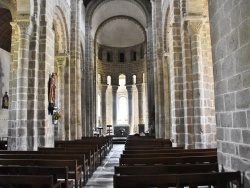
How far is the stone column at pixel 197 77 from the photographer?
836 centimetres

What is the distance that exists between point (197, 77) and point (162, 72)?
6642 mm

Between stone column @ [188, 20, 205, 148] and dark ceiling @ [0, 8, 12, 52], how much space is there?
11.9m

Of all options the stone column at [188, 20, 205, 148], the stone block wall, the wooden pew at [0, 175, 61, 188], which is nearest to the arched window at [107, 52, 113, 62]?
the stone block wall

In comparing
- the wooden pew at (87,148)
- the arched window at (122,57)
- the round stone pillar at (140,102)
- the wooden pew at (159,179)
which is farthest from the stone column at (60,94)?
the arched window at (122,57)

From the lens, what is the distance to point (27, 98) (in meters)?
9.50

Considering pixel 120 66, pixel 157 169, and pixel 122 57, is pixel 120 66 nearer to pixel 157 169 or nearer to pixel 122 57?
pixel 122 57

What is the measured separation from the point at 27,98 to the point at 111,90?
2149 centimetres

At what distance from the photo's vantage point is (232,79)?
4250mm

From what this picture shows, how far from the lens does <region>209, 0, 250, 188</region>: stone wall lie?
3.82 m

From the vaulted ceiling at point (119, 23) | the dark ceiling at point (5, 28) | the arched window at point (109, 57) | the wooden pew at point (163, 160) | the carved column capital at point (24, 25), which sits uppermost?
the vaulted ceiling at point (119, 23)

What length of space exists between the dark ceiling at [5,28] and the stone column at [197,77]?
11.9 metres

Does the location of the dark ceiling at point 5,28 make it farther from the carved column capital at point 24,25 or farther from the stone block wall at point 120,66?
the stone block wall at point 120,66

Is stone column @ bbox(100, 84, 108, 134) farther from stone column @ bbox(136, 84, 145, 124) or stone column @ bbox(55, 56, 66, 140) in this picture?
stone column @ bbox(55, 56, 66, 140)

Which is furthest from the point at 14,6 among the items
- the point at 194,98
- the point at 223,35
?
the point at 223,35
